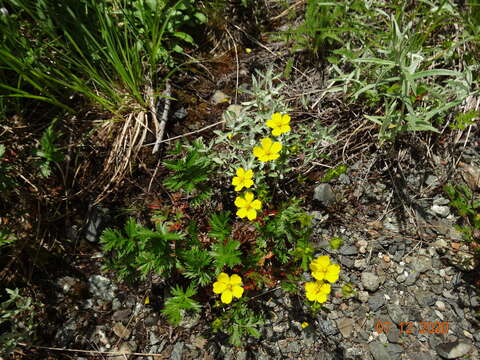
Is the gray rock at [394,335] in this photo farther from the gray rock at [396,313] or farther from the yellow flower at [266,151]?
the yellow flower at [266,151]

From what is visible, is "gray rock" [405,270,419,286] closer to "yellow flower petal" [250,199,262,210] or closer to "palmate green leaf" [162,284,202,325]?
"yellow flower petal" [250,199,262,210]

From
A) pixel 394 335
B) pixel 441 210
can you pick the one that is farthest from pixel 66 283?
pixel 441 210

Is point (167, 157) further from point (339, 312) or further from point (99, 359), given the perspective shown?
point (339, 312)

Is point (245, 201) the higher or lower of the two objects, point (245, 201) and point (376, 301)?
the higher

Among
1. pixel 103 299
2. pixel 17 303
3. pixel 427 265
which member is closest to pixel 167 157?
pixel 103 299

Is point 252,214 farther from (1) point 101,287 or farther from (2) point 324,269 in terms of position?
(1) point 101,287
